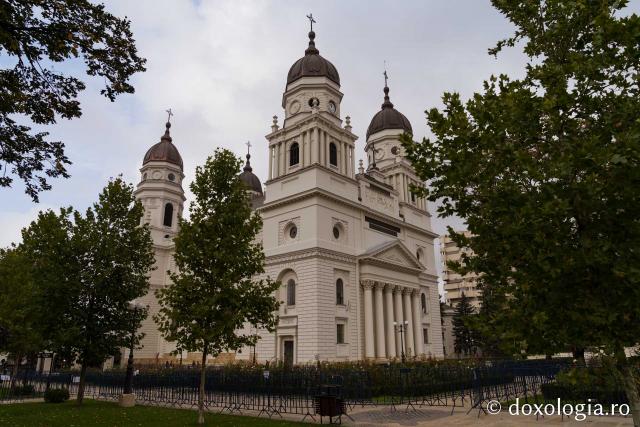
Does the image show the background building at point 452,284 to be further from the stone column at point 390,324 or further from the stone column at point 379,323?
the stone column at point 379,323

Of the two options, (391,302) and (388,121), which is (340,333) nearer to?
(391,302)

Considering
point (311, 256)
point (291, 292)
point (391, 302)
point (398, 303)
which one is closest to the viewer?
point (311, 256)

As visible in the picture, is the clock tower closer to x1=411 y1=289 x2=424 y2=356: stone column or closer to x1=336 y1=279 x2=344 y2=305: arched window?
x1=336 y1=279 x2=344 y2=305: arched window

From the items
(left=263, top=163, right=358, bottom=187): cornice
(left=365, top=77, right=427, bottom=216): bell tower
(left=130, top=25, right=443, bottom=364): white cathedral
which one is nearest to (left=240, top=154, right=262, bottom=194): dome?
(left=365, top=77, right=427, bottom=216): bell tower

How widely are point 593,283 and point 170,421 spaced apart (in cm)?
1373

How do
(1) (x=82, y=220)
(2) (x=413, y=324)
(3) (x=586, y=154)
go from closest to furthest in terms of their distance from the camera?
(3) (x=586, y=154) → (1) (x=82, y=220) → (2) (x=413, y=324)

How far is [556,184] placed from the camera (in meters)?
6.25

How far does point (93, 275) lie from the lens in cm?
1953

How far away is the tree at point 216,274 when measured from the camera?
50.4ft

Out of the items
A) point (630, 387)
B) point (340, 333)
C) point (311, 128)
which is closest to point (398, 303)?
point (340, 333)

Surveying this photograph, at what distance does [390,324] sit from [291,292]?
10.1m

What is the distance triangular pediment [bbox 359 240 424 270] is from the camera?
39656 millimetres

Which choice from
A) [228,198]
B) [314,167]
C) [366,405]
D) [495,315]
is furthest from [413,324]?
[495,315]

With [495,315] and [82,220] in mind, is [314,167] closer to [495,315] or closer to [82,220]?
[82,220]
